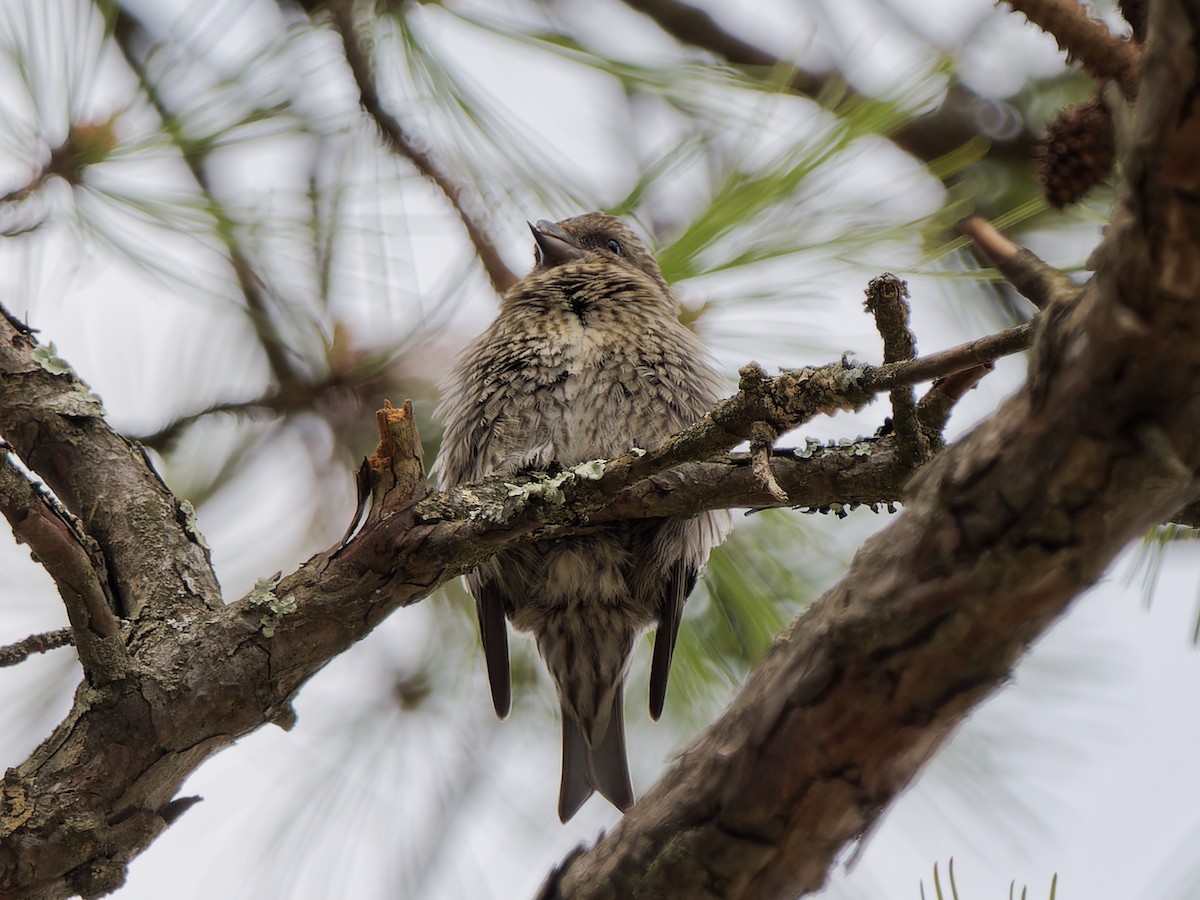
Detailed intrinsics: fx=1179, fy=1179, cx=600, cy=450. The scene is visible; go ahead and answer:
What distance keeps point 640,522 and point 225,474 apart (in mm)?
1387

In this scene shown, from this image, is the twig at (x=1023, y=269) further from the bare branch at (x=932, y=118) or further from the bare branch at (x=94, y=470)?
the bare branch at (x=932, y=118)

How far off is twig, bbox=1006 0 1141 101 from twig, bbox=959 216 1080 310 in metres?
0.40

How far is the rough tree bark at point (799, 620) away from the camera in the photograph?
1.01 metres

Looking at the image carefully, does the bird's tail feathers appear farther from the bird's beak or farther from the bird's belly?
the bird's beak

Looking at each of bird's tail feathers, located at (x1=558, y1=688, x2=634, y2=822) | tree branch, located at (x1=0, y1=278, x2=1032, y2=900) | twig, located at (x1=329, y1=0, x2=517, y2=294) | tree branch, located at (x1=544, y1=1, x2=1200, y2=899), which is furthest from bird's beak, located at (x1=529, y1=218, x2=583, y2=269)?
tree branch, located at (x1=544, y1=1, x2=1200, y2=899)

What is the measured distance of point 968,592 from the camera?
43.7 inches

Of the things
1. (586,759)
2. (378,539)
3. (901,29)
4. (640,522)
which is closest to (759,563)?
(640,522)

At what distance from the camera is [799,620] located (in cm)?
129

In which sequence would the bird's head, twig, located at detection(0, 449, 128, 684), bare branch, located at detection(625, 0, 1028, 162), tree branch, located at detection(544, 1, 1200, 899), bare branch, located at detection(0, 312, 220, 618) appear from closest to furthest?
tree branch, located at detection(544, 1, 1200, 899) → twig, located at detection(0, 449, 128, 684) → bare branch, located at detection(0, 312, 220, 618) → bare branch, located at detection(625, 0, 1028, 162) → the bird's head

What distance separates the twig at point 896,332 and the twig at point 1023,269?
0.28 m

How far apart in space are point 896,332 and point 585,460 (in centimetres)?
143

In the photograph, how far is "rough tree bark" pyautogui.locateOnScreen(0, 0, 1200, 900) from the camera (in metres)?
1.01

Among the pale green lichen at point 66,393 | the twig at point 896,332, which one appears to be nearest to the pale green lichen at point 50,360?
the pale green lichen at point 66,393

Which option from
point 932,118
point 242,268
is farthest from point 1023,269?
point 242,268
